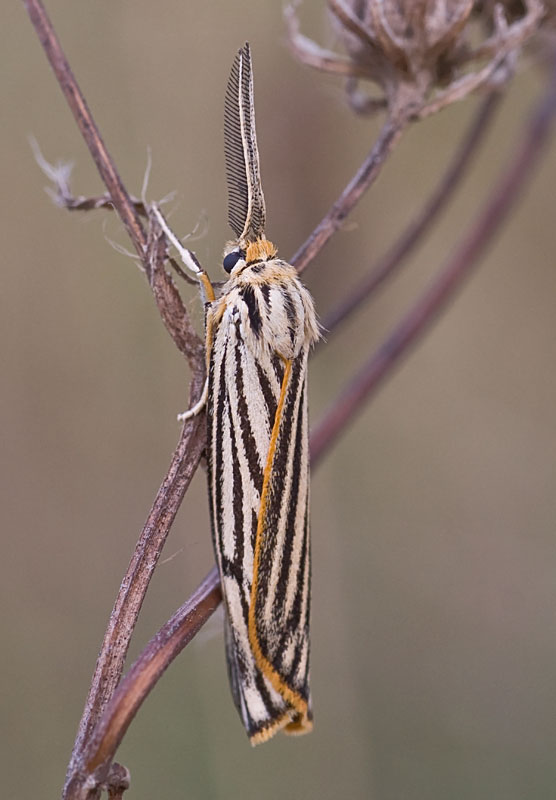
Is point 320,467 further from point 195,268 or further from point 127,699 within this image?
point 127,699

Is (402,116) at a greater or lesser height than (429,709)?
greater

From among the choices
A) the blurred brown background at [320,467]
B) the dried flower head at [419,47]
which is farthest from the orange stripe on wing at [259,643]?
the blurred brown background at [320,467]

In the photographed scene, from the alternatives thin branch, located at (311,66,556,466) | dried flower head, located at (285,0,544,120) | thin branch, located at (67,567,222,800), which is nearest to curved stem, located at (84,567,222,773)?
thin branch, located at (67,567,222,800)

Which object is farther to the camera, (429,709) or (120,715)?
(429,709)

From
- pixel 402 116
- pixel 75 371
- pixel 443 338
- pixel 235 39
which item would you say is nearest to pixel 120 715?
pixel 402 116

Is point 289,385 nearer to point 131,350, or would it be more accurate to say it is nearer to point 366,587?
point 131,350

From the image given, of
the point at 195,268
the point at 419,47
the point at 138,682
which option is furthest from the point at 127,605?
the point at 419,47

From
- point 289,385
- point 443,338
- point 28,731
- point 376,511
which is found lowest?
point 28,731

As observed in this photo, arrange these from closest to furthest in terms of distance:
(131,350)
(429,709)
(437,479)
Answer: (131,350) < (429,709) < (437,479)

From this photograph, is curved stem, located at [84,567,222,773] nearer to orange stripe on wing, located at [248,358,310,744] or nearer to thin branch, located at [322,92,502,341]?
orange stripe on wing, located at [248,358,310,744]
